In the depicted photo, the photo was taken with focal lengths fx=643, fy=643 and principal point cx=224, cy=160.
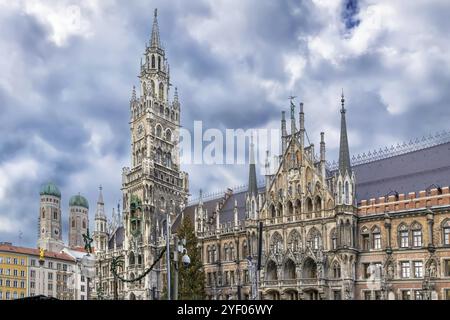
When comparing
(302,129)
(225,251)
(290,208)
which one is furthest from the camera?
(225,251)

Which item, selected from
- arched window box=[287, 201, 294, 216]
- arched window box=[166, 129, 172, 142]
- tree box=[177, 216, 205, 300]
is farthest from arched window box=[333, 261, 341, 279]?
arched window box=[166, 129, 172, 142]

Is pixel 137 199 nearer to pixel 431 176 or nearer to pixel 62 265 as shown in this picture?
pixel 431 176

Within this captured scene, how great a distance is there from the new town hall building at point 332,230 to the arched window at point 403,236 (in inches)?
4.0

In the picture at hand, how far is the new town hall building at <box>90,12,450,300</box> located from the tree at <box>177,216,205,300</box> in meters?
5.49

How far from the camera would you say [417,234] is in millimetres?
64625

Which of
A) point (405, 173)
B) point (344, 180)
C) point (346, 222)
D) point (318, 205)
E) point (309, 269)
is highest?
point (405, 173)

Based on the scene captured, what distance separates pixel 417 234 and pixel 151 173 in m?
45.5

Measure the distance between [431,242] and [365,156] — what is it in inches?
647

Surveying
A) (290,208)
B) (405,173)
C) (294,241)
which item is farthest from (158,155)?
(405,173)

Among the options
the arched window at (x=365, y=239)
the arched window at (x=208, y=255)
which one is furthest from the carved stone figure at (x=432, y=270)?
the arched window at (x=208, y=255)

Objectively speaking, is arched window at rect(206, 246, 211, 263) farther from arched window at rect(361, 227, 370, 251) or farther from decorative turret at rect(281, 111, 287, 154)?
arched window at rect(361, 227, 370, 251)

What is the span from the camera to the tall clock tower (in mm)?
92250

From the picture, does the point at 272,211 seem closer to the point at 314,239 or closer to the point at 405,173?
the point at 314,239

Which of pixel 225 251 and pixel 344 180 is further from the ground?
pixel 344 180
